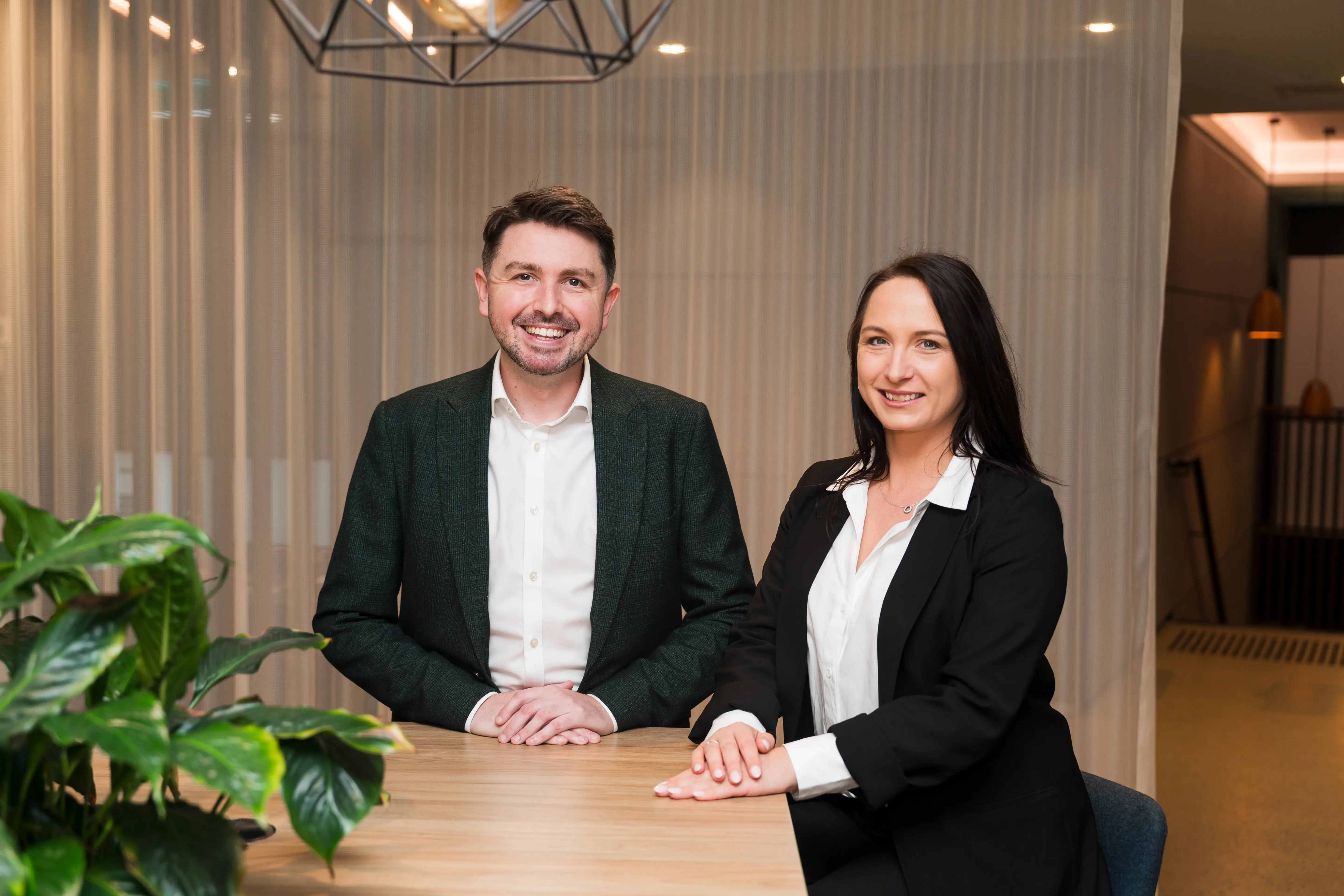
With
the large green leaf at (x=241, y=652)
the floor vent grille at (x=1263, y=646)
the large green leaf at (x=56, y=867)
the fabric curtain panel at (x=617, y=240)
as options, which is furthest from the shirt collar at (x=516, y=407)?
the floor vent grille at (x=1263, y=646)

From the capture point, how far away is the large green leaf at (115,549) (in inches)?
40.0

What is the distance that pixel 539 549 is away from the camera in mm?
2217

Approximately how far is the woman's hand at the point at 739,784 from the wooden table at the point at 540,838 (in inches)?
0.5

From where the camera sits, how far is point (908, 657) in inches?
74.6

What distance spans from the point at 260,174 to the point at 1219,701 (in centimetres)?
494

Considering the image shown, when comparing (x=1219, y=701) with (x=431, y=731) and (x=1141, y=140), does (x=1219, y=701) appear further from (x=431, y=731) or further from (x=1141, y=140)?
(x=431, y=731)

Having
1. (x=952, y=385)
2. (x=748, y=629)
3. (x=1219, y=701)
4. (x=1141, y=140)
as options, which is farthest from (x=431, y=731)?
(x=1219, y=701)

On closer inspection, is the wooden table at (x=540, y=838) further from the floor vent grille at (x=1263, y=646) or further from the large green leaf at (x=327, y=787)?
the floor vent grille at (x=1263, y=646)

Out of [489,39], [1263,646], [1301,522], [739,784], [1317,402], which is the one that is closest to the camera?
[489,39]

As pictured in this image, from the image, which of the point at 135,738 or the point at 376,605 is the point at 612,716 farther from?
the point at 135,738

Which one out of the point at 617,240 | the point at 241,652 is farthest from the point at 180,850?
the point at 617,240

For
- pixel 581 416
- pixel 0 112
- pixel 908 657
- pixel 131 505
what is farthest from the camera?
pixel 131 505

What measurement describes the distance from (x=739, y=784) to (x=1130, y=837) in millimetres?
660

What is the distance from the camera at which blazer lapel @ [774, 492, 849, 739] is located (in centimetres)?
202
